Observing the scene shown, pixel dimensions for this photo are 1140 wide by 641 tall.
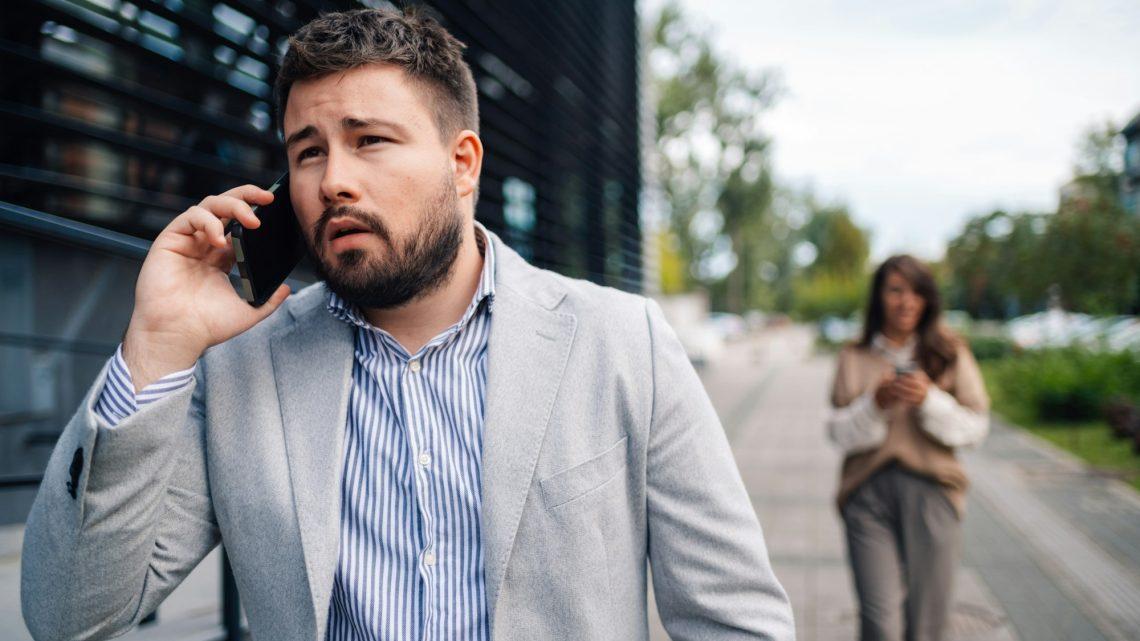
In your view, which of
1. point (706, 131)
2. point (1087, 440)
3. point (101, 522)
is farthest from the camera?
point (706, 131)

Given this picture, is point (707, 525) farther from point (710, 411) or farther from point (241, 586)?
point (241, 586)

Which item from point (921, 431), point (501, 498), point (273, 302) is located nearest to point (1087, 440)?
point (921, 431)

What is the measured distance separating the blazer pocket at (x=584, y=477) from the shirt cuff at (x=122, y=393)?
687 mm

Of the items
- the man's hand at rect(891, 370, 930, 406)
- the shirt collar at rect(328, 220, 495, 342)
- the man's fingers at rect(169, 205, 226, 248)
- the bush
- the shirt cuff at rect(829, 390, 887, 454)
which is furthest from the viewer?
the bush

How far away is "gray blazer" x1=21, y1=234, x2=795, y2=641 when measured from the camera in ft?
4.36

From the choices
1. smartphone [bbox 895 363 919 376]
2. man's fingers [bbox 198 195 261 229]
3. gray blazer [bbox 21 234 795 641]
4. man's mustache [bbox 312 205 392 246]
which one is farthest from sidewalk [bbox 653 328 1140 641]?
man's fingers [bbox 198 195 261 229]

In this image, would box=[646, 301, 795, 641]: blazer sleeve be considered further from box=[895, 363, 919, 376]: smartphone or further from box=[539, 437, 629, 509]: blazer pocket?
box=[895, 363, 919, 376]: smartphone

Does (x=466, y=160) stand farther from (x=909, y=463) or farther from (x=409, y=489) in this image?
(x=909, y=463)

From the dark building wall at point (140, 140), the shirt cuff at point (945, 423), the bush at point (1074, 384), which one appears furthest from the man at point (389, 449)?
the bush at point (1074, 384)

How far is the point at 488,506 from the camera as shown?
140 centimetres

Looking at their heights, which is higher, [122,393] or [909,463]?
[122,393]

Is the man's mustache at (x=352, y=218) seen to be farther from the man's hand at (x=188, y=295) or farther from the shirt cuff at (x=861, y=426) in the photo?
the shirt cuff at (x=861, y=426)

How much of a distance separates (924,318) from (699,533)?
263 centimetres

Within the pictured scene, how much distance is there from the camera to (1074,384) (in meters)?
11.6
